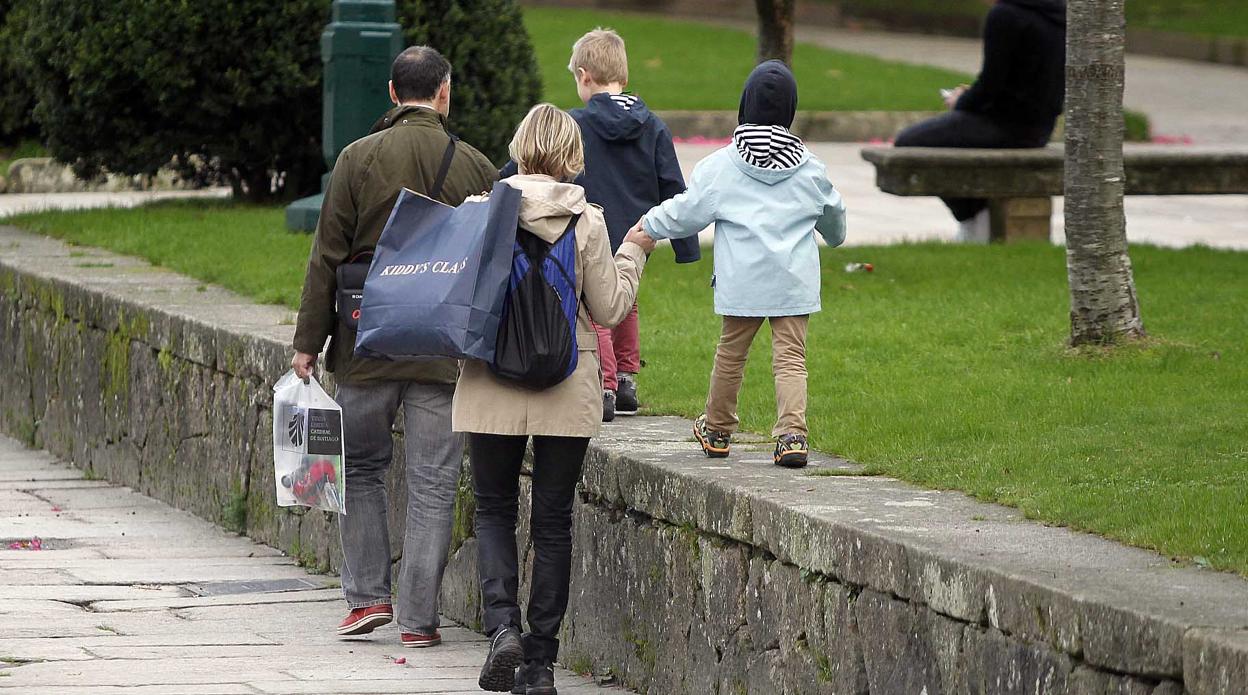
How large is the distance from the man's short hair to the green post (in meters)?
3.04

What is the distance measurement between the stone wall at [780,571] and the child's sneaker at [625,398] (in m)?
0.14

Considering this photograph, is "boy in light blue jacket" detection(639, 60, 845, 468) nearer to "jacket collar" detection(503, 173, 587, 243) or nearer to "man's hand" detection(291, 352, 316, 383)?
"jacket collar" detection(503, 173, 587, 243)

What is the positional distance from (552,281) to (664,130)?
1.52m

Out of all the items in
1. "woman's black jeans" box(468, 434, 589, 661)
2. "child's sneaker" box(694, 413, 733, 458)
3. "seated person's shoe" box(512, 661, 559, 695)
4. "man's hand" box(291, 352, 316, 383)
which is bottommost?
"seated person's shoe" box(512, 661, 559, 695)

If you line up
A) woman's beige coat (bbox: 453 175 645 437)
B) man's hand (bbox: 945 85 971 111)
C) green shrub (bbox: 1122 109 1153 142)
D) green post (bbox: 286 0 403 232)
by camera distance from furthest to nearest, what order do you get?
green shrub (bbox: 1122 109 1153 142) → man's hand (bbox: 945 85 971 111) → green post (bbox: 286 0 403 232) → woman's beige coat (bbox: 453 175 645 437)

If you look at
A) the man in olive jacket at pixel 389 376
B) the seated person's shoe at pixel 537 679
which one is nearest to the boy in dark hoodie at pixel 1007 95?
the man in olive jacket at pixel 389 376

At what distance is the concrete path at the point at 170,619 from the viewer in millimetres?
5918

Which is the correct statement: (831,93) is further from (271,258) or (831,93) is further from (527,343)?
(527,343)

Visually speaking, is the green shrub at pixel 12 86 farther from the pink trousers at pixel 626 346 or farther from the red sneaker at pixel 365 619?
the red sneaker at pixel 365 619

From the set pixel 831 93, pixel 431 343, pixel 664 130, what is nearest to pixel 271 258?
pixel 664 130

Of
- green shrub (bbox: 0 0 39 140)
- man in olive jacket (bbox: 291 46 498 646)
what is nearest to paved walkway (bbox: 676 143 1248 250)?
green shrub (bbox: 0 0 39 140)

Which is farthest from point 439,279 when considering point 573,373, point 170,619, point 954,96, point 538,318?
point 954,96

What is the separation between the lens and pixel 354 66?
933 cm

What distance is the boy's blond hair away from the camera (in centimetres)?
656
